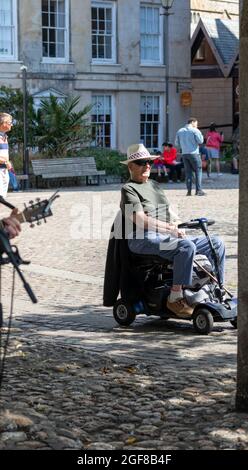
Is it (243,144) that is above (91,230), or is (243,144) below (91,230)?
above

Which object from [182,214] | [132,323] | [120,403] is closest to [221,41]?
[182,214]

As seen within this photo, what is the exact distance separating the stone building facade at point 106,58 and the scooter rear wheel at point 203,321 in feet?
78.8

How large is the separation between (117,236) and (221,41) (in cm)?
3205

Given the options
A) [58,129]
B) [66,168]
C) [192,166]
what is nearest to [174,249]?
[192,166]

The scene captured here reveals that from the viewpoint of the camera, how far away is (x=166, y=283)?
8.60m

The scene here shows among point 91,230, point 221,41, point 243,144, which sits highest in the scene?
point 221,41

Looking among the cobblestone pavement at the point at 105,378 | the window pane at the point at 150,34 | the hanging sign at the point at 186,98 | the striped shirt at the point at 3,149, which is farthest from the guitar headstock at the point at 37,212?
the hanging sign at the point at 186,98

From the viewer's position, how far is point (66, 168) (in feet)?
88.5

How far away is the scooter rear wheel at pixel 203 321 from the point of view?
816 centimetres

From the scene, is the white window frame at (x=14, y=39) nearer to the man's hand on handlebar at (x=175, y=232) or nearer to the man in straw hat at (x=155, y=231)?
the man in straw hat at (x=155, y=231)

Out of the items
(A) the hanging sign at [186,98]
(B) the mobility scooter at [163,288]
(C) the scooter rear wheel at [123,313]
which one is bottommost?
(C) the scooter rear wheel at [123,313]

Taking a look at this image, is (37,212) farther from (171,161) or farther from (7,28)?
(7,28)

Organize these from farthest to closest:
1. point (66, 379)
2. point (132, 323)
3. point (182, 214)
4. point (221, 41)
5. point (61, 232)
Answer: point (221, 41) → point (182, 214) → point (61, 232) → point (132, 323) → point (66, 379)

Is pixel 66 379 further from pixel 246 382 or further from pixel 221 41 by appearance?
pixel 221 41
